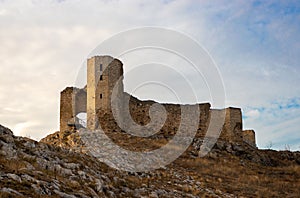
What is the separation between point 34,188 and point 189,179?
10591 mm

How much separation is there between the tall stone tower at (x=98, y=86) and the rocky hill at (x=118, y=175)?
256 centimetres

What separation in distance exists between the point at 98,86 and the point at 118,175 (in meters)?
14.3

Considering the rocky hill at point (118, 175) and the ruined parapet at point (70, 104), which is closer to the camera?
the rocky hill at point (118, 175)

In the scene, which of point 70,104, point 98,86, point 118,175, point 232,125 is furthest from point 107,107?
point 118,175

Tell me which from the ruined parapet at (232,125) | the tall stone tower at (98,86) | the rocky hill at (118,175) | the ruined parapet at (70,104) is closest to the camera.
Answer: the rocky hill at (118,175)

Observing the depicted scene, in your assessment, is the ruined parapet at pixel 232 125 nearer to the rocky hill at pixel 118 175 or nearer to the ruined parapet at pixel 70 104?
the rocky hill at pixel 118 175

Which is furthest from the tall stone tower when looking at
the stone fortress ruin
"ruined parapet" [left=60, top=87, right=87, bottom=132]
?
"ruined parapet" [left=60, top=87, right=87, bottom=132]

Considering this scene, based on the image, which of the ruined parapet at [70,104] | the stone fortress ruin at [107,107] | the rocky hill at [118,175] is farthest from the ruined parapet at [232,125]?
the ruined parapet at [70,104]

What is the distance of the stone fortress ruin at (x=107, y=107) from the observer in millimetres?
28266

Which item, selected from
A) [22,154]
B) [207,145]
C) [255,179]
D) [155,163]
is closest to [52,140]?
[155,163]

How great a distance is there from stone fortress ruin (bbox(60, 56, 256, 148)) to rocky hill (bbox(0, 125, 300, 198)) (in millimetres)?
2334

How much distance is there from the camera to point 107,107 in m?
28.3

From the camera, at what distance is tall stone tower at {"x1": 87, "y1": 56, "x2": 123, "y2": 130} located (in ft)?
92.7

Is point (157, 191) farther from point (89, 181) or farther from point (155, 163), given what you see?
point (155, 163)
